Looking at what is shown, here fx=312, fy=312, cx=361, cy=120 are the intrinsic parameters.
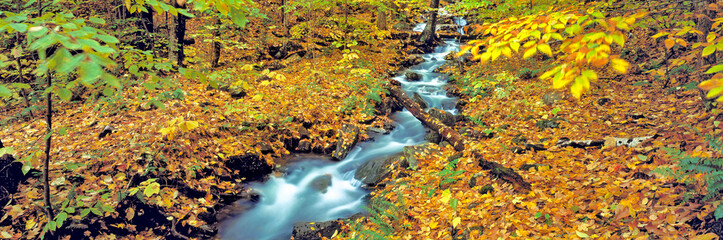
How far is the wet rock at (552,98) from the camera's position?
25.3 feet

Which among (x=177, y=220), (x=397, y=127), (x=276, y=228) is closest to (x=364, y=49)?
(x=397, y=127)

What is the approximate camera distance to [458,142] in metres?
6.93

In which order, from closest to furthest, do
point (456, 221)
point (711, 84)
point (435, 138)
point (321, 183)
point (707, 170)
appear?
point (711, 84) < point (707, 170) < point (456, 221) < point (321, 183) < point (435, 138)

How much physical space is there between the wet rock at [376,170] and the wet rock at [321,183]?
2.22 feet

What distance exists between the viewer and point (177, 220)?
16.4 feet

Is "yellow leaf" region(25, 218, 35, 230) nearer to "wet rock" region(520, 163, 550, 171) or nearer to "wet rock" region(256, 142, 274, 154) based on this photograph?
"wet rock" region(256, 142, 274, 154)

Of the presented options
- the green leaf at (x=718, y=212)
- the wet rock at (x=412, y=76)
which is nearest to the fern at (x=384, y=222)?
the green leaf at (x=718, y=212)

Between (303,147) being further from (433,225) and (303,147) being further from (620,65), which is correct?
(620,65)

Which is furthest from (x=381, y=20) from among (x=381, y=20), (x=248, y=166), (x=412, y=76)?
(x=248, y=166)

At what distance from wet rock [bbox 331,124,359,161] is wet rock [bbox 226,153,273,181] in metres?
1.75

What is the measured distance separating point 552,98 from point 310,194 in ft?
21.0

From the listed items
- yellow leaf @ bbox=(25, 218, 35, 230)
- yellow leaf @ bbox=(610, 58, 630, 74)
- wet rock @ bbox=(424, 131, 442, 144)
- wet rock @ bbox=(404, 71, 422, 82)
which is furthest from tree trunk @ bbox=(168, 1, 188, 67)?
yellow leaf @ bbox=(610, 58, 630, 74)

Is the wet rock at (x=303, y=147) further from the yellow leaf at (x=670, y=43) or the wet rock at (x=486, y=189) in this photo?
A: the yellow leaf at (x=670, y=43)

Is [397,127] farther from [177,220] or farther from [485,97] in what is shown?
[177,220]
